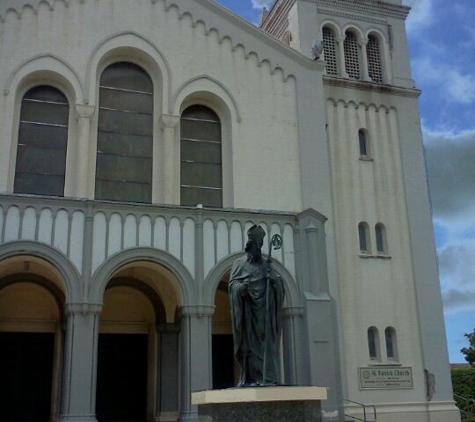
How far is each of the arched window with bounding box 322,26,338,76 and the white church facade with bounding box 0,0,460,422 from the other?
3.31 feet

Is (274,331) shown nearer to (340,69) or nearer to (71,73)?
(71,73)

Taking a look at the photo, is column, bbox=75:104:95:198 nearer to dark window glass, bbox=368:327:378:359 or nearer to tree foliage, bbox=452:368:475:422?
dark window glass, bbox=368:327:378:359

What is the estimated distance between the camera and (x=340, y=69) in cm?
2242

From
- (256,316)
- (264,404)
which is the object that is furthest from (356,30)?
(264,404)

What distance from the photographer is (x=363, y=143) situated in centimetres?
2161

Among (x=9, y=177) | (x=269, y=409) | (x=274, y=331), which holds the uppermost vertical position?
(x=9, y=177)

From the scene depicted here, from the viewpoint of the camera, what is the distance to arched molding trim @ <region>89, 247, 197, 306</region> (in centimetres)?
1527

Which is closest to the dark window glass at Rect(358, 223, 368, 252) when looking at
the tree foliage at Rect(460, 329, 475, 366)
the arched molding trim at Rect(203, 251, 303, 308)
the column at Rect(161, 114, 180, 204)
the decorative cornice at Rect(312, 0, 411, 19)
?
the arched molding trim at Rect(203, 251, 303, 308)

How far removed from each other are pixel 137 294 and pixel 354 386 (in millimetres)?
6615

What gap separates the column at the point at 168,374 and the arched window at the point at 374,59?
11023 mm

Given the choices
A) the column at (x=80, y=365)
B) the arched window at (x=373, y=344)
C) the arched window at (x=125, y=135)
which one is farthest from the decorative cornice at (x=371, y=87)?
the column at (x=80, y=365)

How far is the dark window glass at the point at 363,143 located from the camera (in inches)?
845

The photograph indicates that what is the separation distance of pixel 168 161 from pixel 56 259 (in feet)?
15.7

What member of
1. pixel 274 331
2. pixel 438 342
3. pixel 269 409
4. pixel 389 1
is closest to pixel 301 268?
pixel 438 342
